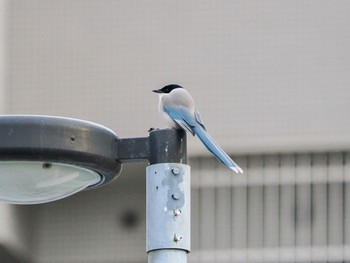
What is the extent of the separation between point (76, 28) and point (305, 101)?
1830mm

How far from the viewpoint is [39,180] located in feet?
15.4

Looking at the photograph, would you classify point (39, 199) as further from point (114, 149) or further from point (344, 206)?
point (344, 206)

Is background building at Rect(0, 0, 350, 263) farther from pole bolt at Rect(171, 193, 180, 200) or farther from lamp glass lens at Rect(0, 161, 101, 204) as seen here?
pole bolt at Rect(171, 193, 180, 200)

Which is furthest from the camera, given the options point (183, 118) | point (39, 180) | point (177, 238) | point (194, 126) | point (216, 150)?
point (194, 126)

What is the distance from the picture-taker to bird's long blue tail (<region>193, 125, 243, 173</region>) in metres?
4.98

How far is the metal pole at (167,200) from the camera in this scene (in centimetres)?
458

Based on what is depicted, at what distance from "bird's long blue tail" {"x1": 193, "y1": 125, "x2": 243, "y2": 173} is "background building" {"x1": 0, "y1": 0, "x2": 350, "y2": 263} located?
16.5 feet

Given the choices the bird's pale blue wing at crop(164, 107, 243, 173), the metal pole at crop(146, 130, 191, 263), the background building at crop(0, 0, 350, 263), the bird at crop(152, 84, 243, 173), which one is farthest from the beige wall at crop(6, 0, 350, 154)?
the metal pole at crop(146, 130, 191, 263)

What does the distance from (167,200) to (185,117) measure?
71cm

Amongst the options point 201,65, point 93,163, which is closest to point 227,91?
point 201,65

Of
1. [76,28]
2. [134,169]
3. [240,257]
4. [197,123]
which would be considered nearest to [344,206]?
[240,257]

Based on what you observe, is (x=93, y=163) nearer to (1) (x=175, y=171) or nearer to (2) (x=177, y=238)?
(1) (x=175, y=171)

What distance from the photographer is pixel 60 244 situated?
37.2ft

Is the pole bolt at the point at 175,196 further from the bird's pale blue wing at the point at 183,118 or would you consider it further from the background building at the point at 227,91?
the background building at the point at 227,91
